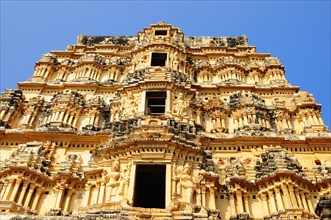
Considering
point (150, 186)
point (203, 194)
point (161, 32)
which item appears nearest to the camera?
point (203, 194)

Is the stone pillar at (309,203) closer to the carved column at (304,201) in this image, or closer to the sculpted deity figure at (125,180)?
the carved column at (304,201)

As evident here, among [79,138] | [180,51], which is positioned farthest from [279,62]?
[79,138]

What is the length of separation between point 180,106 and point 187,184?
13.9 ft

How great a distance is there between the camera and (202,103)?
17.2 m

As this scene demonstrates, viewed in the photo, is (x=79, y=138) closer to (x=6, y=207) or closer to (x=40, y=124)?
(x=40, y=124)

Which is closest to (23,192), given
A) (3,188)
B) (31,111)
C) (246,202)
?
(3,188)

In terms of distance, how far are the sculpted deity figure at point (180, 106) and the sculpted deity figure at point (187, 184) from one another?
3201 millimetres

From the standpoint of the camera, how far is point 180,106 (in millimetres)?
15539

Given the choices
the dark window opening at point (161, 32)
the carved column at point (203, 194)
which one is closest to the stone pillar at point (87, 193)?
the carved column at point (203, 194)

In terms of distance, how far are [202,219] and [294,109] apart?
8660 millimetres

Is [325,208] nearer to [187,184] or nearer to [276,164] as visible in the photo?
[276,164]

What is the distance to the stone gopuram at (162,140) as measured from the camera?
12.4m

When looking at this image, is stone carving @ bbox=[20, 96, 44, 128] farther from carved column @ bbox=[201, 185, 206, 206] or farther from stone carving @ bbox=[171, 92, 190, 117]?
carved column @ bbox=[201, 185, 206, 206]

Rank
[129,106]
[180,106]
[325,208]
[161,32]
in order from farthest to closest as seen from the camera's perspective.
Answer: [161,32], [129,106], [180,106], [325,208]
